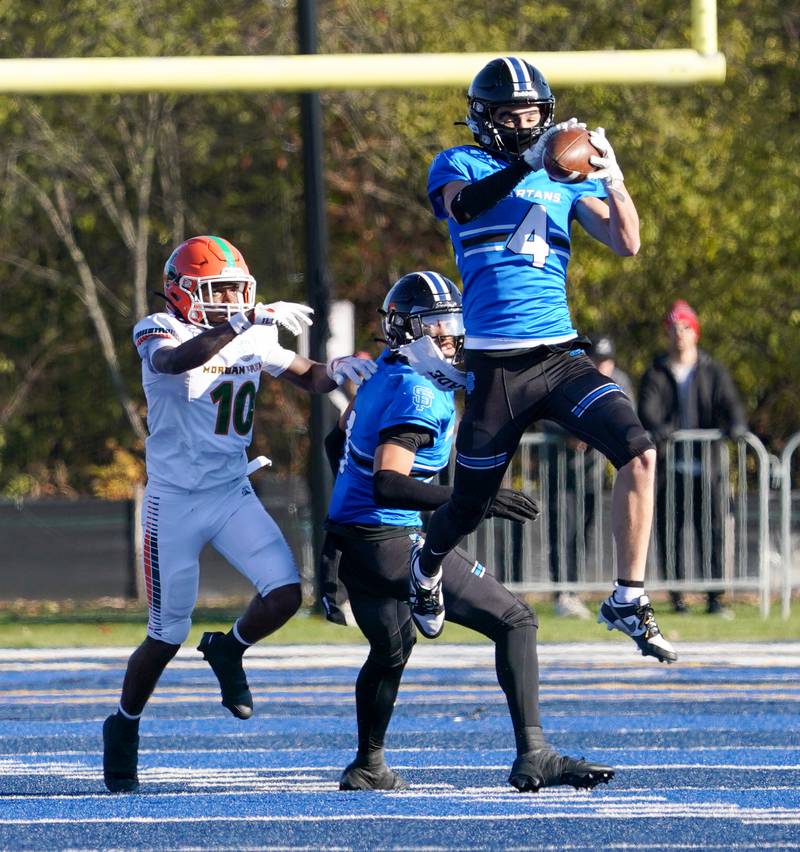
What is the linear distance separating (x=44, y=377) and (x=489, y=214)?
56.4ft

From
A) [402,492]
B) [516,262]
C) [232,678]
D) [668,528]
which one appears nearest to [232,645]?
[232,678]

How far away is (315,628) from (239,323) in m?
6.76

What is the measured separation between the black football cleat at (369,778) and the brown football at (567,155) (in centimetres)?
223

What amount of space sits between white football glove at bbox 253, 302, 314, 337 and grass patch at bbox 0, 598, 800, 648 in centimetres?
552

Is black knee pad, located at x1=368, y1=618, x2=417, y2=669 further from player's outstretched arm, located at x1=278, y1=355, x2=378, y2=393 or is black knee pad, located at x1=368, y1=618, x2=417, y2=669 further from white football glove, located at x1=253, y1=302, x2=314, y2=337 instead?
white football glove, located at x1=253, y1=302, x2=314, y2=337

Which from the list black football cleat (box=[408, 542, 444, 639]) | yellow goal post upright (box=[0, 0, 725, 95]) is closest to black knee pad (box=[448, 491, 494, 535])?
black football cleat (box=[408, 542, 444, 639])

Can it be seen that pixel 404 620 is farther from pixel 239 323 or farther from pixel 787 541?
pixel 787 541

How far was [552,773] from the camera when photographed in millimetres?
6434

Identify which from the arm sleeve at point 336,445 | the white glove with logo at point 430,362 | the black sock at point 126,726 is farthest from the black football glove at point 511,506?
the black sock at point 126,726

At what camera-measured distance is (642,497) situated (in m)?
6.52

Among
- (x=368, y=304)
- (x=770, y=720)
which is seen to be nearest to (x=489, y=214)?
(x=770, y=720)

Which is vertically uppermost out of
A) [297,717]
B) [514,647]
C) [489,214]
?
[489,214]

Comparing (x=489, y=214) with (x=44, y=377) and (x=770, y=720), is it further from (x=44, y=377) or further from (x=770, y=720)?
(x=44, y=377)

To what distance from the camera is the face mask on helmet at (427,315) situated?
6.89m
